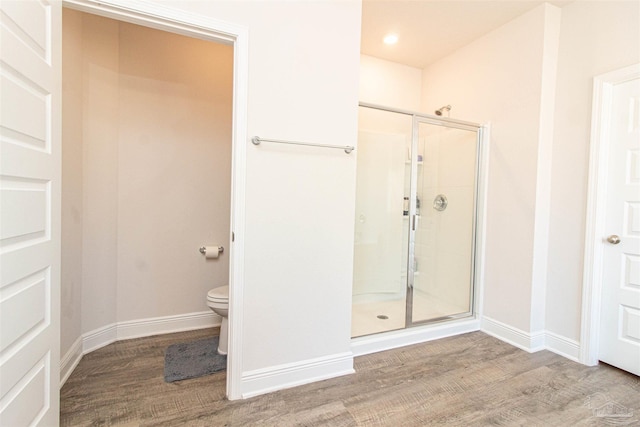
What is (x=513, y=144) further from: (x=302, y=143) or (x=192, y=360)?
(x=192, y=360)

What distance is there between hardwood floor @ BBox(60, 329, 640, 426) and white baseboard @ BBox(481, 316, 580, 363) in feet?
0.31

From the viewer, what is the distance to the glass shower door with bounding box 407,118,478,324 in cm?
284

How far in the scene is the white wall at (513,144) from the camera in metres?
2.36

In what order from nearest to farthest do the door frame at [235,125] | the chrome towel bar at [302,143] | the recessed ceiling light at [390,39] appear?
the door frame at [235,125] < the chrome towel bar at [302,143] < the recessed ceiling light at [390,39]

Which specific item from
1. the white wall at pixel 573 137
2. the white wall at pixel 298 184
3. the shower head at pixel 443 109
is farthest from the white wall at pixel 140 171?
the white wall at pixel 573 137

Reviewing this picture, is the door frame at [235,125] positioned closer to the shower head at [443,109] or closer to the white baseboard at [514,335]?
the white baseboard at [514,335]

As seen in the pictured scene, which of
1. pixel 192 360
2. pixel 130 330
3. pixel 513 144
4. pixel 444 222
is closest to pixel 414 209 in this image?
pixel 444 222

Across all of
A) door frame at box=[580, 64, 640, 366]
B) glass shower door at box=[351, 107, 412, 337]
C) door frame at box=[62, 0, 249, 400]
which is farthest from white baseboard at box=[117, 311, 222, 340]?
door frame at box=[580, 64, 640, 366]

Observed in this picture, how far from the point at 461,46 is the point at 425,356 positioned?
2.82m

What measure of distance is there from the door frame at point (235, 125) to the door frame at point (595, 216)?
2.32 meters

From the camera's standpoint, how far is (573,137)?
226 cm

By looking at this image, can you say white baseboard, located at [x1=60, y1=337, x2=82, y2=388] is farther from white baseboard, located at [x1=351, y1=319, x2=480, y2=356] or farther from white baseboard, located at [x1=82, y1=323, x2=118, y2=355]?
white baseboard, located at [x1=351, y1=319, x2=480, y2=356]

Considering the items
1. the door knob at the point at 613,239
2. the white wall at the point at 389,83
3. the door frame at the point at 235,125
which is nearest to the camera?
the door frame at the point at 235,125

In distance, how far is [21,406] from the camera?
1.11 m
